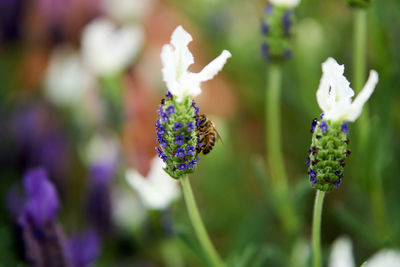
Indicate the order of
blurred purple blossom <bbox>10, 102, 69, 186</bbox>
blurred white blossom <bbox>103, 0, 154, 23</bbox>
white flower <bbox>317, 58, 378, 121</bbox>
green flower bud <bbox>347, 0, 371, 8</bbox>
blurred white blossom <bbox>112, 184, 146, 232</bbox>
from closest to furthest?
white flower <bbox>317, 58, 378, 121</bbox>
green flower bud <bbox>347, 0, 371, 8</bbox>
blurred white blossom <bbox>112, 184, 146, 232</bbox>
blurred purple blossom <bbox>10, 102, 69, 186</bbox>
blurred white blossom <bbox>103, 0, 154, 23</bbox>

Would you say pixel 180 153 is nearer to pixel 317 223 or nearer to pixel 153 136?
pixel 317 223

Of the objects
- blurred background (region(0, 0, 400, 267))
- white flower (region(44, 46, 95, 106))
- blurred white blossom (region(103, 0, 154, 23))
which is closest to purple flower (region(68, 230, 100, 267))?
blurred background (region(0, 0, 400, 267))

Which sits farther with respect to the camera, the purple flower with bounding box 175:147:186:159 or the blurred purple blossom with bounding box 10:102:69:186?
the blurred purple blossom with bounding box 10:102:69:186

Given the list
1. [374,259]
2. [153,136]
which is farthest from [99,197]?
[153,136]

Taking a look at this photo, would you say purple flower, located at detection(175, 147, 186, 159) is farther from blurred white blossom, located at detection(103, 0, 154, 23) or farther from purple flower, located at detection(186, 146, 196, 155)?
blurred white blossom, located at detection(103, 0, 154, 23)

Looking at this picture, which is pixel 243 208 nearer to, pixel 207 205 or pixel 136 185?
pixel 207 205

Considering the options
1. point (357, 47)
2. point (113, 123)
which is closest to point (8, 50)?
point (113, 123)

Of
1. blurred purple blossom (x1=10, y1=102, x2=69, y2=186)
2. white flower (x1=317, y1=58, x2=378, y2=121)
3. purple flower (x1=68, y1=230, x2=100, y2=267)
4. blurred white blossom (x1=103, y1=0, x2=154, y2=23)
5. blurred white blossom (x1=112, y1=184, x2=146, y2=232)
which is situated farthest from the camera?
blurred white blossom (x1=103, y1=0, x2=154, y2=23)

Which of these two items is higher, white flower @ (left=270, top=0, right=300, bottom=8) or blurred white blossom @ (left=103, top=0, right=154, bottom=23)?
blurred white blossom @ (left=103, top=0, right=154, bottom=23)
